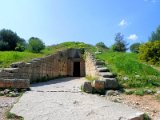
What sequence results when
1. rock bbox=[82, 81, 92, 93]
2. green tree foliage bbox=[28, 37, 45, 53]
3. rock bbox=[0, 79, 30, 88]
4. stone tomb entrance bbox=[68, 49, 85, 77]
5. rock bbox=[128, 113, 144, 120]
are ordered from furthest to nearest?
1. stone tomb entrance bbox=[68, 49, 85, 77]
2. green tree foliage bbox=[28, 37, 45, 53]
3. rock bbox=[0, 79, 30, 88]
4. rock bbox=[82, 81, 92, 93]
5. rock bbox=[128, 113, 144, 120]

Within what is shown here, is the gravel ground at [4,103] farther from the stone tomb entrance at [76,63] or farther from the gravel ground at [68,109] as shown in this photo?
the stone tomb entrance at [76,63]

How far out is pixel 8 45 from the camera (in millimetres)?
21906

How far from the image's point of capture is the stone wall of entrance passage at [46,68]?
11.2 meters

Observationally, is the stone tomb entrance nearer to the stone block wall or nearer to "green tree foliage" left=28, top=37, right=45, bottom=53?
"green tree foliage" left=28, top=37, right=45, bottom=53

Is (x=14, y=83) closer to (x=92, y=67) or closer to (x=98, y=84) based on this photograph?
(x=98, y=84)

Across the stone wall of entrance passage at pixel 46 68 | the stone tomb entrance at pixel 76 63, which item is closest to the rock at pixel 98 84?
the stone wall of entrance passage at pixel 46 68

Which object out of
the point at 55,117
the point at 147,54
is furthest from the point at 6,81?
the point at 147,54

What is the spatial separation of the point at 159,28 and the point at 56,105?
27846 millimetres

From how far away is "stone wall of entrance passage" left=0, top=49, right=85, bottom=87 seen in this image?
36.9 ft

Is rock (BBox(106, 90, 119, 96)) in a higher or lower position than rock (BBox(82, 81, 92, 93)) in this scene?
lower

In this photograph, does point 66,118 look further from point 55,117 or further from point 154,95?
point 154,95

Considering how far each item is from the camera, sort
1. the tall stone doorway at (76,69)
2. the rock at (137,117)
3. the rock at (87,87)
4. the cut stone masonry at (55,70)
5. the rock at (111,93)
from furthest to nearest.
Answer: the tall stone doorway at (76,69) < the cut stone masonry at (55,70) < the rock at (87,87) < the rock at (111,93) < the rock at (137,117)

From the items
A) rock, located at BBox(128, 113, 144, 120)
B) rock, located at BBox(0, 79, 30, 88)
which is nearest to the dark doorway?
rock, located at BBox(0, 79, 30, 88)

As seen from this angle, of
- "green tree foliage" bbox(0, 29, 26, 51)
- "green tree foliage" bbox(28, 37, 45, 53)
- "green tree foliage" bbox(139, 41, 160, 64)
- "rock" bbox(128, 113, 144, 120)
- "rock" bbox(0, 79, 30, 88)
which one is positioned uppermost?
"green tree foliage" bbox(0, 29, 26, 51)
